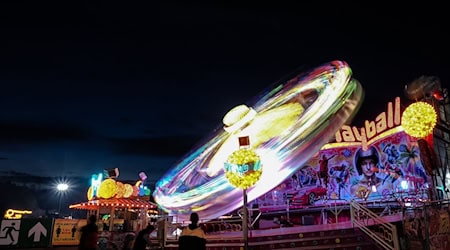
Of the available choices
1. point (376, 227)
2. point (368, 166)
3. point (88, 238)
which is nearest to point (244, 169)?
point (88, 238)

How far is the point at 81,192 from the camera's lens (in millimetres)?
117312

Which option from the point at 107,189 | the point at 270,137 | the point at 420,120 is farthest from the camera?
the point at 107,189

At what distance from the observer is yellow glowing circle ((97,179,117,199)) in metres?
25.4

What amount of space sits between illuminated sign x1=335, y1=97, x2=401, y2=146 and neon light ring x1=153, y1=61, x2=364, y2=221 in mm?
7973

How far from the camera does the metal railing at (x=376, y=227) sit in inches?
439

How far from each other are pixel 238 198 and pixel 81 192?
11184cm

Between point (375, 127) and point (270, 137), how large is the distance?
505 inches

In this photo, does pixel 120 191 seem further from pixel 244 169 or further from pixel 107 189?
pixel 244 169

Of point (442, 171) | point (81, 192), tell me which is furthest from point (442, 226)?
point (81, 192)

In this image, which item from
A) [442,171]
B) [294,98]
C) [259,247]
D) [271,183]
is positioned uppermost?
[294,98]

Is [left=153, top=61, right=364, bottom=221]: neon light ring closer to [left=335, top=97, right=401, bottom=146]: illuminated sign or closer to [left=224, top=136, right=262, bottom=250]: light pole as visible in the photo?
[left=224, top=136, right=262, bottom=250]: light pole

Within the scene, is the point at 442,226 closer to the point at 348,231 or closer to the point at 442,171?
the point at 348,231

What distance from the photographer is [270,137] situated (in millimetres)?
17844

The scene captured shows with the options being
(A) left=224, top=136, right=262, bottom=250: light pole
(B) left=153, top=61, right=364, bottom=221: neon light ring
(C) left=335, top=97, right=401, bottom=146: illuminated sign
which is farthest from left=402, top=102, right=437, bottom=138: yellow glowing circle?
(C) left=335, top=97, right=401, bottom=146: illuminated sign
